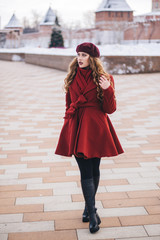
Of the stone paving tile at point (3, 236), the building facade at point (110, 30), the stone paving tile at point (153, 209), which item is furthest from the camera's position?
the building facade at point (110, 30)

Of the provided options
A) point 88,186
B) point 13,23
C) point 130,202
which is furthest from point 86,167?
point 13,23

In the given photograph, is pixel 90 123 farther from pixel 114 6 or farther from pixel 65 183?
pixel 114 6

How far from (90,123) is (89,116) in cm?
5

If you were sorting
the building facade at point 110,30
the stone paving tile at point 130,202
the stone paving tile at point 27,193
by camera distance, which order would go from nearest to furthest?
1. the stone paving tile at point 130,202
2. the stone paving tile at point 27,193
3. the building facade at point 110,30

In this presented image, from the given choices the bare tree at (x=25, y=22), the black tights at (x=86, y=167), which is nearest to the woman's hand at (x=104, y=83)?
the black tights at (x=86, y=167)

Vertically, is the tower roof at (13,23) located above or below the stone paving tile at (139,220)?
below

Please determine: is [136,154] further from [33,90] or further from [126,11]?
[126,11]

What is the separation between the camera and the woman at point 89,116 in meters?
2.75

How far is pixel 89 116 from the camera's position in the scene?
9.12ft

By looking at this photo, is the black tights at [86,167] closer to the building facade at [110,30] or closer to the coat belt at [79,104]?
the coat belt at [79,104]

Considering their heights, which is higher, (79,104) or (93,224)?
(79,104)

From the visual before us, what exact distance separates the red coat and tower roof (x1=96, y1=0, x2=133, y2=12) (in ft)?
203

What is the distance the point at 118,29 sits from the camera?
57.2 meters

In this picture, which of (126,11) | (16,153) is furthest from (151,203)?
(126,11)
